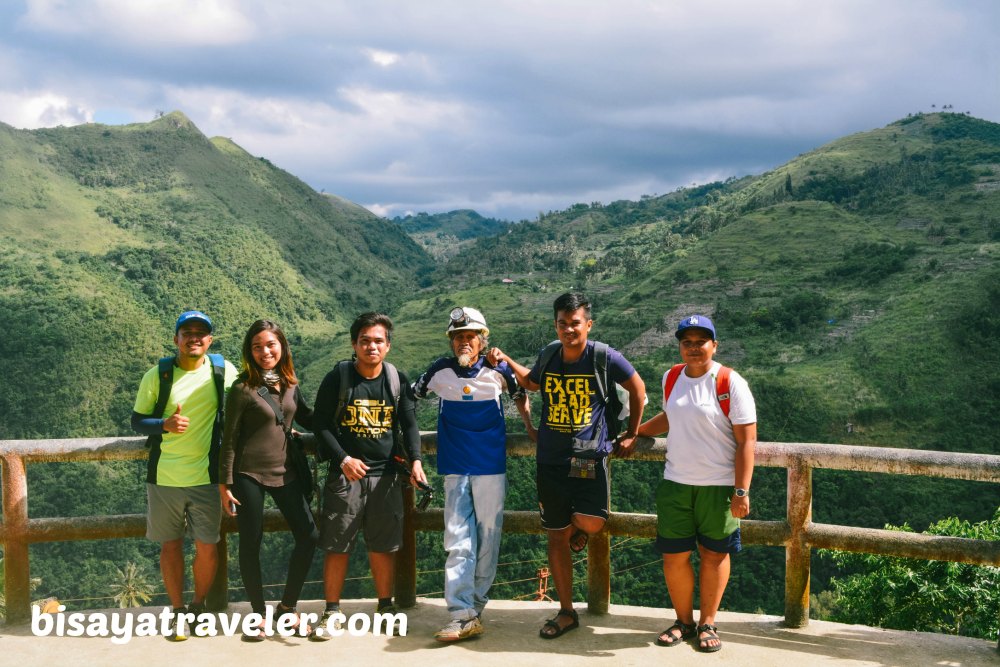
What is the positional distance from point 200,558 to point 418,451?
1.24m

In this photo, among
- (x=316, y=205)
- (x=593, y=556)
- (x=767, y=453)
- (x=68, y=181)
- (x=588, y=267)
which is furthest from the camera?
(x=316, y=205)

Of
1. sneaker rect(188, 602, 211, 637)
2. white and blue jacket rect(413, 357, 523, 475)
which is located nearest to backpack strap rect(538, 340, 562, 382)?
white and blue jacket rect(413, 357, 523, 475)

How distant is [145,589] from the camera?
47938mm

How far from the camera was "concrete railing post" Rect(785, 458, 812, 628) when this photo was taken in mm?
3697

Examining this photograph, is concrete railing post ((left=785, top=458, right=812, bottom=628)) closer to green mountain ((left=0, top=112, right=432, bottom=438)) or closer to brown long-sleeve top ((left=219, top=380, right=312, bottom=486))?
brown long-sleeve top ((left=219, top=380, right=312, bottom=486))

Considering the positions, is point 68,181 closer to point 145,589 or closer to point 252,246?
point 252,246

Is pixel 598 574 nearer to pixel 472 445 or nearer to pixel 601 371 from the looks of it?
pixel 472 445

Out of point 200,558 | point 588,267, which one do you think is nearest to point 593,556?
point 200,558

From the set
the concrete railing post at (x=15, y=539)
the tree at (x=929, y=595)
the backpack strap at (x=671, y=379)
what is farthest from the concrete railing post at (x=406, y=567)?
the tree at (x=929, y=595)

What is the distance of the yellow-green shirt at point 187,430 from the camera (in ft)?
12.4

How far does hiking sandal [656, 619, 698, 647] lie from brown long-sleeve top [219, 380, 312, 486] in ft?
6.42

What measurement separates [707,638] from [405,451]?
1678mm

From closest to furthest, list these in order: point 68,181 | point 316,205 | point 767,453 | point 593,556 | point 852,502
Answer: point 767,453 → point 593,556 → point 852,502 → point 68,181 → point 316,205

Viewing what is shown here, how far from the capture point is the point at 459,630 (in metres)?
3.63
